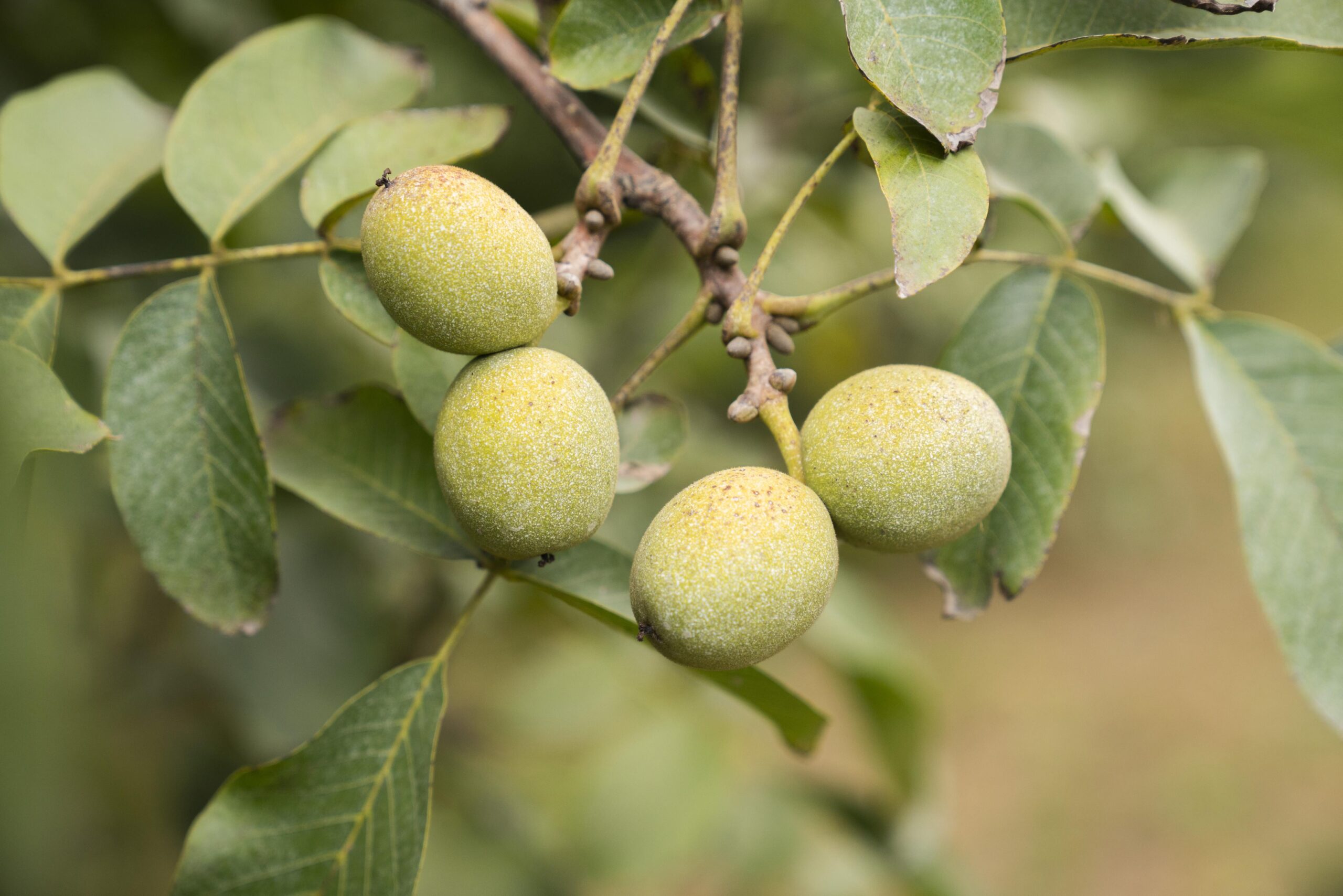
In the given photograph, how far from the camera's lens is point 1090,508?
5.48 m

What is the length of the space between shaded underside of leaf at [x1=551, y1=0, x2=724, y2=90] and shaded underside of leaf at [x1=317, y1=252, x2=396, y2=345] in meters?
0.29

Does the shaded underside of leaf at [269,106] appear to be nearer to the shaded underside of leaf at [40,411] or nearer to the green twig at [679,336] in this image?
the shaded underside of leaf at [40,411]

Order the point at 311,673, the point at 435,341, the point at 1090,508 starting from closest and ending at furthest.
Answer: the point at 435,341 < the point at 311,673 < the point at 1090,508

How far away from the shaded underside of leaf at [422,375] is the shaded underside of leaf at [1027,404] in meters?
0.52

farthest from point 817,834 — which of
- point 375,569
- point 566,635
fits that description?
point 375,569

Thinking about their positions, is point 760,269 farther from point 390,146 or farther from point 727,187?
point 390,146

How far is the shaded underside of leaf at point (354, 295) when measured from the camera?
98cm

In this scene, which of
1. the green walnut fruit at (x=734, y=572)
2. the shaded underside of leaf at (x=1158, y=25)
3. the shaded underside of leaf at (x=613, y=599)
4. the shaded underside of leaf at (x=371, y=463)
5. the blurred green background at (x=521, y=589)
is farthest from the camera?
the blurred green background at (x=521, y=589)

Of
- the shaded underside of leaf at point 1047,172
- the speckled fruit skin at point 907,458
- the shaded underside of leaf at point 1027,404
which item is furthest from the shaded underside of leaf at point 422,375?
the shaded underside of leaf at point 1047,172

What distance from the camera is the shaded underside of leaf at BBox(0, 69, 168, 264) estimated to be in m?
1.11

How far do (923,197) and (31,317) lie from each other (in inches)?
34.7

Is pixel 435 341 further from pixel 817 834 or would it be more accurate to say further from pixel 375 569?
pixel 817 834

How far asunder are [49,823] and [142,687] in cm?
183

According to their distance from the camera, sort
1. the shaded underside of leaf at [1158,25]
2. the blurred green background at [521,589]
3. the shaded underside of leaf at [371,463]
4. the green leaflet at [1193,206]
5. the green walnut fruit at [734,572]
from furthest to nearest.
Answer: the blurred green background at [521,589] < the green leaflet at [1193,206] < the shaded underside of leaf at [371,463] < the shaded underside of leaf at [1158,25] < the green walnut fruit at [734,572]
